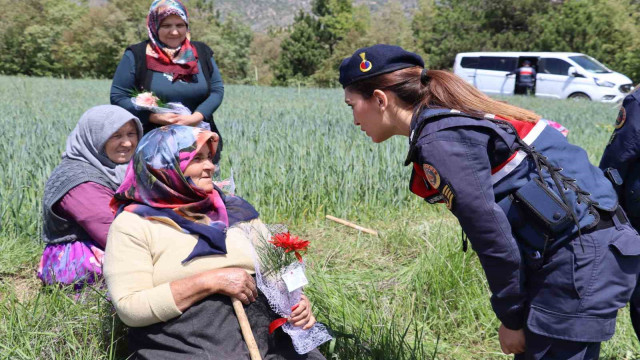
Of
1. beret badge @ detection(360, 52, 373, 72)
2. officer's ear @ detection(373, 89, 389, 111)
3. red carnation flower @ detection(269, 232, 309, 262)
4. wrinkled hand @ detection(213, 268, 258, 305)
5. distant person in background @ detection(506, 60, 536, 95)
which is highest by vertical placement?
beret badge @ detection(360, 52, 373, 72)

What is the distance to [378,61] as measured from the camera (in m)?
1.58

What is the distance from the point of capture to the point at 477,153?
4.53 ft

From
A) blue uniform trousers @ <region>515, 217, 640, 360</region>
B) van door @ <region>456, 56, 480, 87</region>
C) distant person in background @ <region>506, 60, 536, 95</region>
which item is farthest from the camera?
van door @ <region>456, 56, 480, 87</region>

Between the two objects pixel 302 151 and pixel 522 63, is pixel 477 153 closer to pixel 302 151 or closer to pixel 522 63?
pixel 302 151

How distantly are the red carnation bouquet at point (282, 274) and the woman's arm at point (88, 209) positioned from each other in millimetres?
955

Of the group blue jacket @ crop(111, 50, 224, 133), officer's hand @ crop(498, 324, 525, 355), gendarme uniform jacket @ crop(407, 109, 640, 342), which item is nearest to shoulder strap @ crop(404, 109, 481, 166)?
gendarme uniform jacket @ crop(407, 109, 640, 342)

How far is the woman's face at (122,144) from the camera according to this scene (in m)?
2.65

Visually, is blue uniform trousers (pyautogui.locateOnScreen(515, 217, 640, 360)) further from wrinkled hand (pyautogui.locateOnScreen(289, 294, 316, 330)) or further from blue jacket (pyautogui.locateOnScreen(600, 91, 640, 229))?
wrinkled hand (pyautogui.locateOnScreen(289, 294, 316, 330))

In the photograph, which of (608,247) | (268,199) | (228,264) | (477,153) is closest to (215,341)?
(228,264)

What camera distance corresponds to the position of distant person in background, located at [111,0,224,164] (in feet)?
11.1

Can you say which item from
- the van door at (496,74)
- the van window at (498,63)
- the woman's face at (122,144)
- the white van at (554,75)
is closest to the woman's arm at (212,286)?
the woman's face at (122,144)

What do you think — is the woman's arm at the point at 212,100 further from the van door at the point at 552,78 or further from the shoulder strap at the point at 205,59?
the van door at the point at 552,78

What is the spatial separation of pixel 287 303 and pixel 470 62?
21184mm

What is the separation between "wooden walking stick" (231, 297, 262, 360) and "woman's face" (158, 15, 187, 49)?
2211 mm
